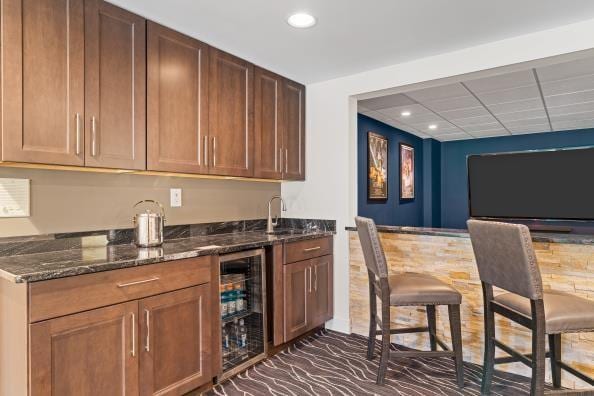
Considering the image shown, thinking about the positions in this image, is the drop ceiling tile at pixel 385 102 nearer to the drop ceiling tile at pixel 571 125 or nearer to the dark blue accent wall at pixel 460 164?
the drop ceiling tile at pixel 571 125

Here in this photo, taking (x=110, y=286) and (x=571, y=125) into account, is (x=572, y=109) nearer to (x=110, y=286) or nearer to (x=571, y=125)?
(x=571, y=125)

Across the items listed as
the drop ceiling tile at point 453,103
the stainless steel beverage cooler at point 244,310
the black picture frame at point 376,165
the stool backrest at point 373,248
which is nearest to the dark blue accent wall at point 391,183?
the black picture frame at point 376,165

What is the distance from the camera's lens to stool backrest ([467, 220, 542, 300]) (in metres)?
1.74

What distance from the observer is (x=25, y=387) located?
148 centimetres

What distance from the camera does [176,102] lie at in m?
2.37

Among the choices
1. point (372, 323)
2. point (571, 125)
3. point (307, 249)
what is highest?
point (571, 125)

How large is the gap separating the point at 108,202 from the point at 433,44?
239 cm

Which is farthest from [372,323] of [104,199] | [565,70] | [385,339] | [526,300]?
[565,70]

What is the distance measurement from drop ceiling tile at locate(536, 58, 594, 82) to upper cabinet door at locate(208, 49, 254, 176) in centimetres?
242

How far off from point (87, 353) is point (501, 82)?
3754 mm

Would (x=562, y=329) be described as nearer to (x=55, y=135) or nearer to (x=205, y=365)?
(x=205, y=365)

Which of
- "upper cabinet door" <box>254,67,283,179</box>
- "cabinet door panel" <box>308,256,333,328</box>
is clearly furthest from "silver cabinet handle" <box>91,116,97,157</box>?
"cabinet door panel" <box>308,256,333,328</box>

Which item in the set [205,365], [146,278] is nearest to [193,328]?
[205,365]

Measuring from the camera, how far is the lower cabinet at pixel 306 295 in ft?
9.09
